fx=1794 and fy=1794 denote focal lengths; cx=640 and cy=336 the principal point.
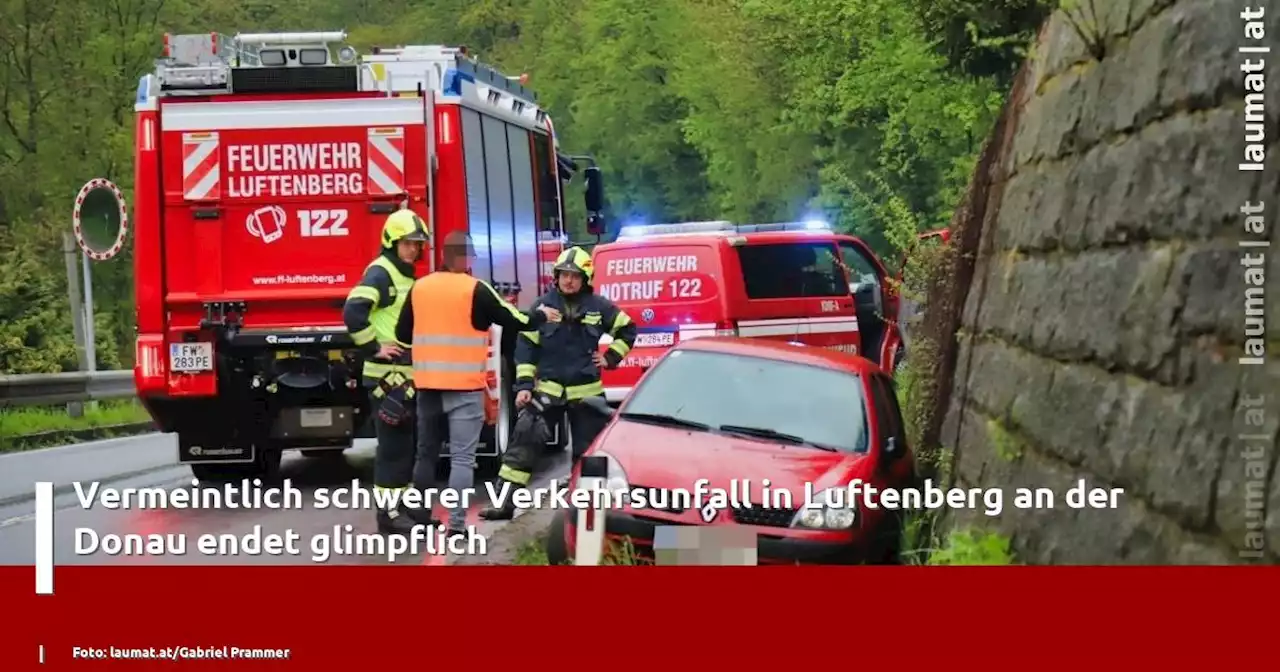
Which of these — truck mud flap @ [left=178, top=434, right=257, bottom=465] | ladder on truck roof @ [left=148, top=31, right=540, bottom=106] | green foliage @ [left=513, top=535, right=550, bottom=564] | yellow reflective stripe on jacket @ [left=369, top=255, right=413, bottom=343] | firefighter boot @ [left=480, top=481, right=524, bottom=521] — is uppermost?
ladder on truck roof @ [left=148, top=31, right=540, bottom=106]

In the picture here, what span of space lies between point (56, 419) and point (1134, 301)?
15.1 m

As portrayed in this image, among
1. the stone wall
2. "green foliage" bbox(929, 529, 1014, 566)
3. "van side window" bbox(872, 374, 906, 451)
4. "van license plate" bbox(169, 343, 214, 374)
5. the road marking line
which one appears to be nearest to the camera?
the stone wall

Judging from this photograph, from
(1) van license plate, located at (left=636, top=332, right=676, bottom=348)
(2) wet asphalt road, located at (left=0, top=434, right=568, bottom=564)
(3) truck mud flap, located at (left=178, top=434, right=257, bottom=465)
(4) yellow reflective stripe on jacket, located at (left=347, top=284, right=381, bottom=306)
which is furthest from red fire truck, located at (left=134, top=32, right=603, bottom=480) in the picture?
(1) van license plate, located at (left=636, top=332, right=676, bottom=348)

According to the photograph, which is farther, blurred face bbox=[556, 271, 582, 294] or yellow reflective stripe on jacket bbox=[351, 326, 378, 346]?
blurred face bbox=[556, 271, 582, 294]

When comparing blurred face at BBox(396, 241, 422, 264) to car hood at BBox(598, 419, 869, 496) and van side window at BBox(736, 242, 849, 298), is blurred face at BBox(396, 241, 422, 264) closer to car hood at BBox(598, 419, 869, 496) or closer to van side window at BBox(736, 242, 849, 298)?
car hood at BBox(598, 419, 869, 496)

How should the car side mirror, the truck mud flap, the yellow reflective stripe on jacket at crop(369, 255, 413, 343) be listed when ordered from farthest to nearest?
the car side mirror < the truck mud flap < the yellow reflective stripe on jacket at crop(369, 255, 413, 343)

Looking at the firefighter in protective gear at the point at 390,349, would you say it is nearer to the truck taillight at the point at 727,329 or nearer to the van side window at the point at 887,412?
the van side window at the point at 887,412

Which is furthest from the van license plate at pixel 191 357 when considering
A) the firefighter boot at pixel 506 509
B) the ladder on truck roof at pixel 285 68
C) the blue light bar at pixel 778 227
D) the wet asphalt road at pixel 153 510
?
the blue light bar at pixel 778 227

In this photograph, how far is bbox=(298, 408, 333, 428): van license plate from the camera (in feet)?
39.4

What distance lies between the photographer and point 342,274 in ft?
38.8
